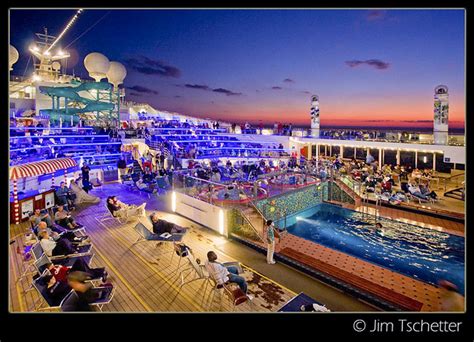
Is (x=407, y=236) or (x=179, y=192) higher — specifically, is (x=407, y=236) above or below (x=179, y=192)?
below

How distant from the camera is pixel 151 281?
18.8ft

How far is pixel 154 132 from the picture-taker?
26.2m

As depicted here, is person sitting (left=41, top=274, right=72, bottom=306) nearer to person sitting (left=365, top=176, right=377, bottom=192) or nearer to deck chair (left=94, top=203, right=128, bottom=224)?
deck chair (left=94, top=203, right=128, bottom=224)

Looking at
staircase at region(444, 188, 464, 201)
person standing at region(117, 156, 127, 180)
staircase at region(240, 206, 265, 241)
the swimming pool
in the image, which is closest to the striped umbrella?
person standing at region(117, 156, 127, 180)

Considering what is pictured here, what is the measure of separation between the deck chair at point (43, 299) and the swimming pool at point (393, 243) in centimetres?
733

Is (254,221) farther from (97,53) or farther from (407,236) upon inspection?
(97,53)

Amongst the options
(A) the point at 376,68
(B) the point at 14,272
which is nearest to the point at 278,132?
(A) the point at 376,68

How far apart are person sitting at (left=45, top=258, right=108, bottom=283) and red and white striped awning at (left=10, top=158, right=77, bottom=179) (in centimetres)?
530

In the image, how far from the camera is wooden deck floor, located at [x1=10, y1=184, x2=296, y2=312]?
5004 millimetres

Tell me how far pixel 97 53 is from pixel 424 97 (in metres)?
31.3

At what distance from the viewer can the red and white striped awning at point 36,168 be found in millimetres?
9086

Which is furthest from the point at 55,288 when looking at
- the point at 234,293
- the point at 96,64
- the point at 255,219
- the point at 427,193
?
the point at 96,64

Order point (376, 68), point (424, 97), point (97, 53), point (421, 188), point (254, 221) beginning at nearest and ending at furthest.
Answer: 1. point (254, 221)
2. point (421, 188)
3. point (376, 68)
4. point (424, 97)
5. point (97, 53)

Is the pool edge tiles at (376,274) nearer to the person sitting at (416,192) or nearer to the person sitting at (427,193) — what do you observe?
the person sitting at (416,192)
